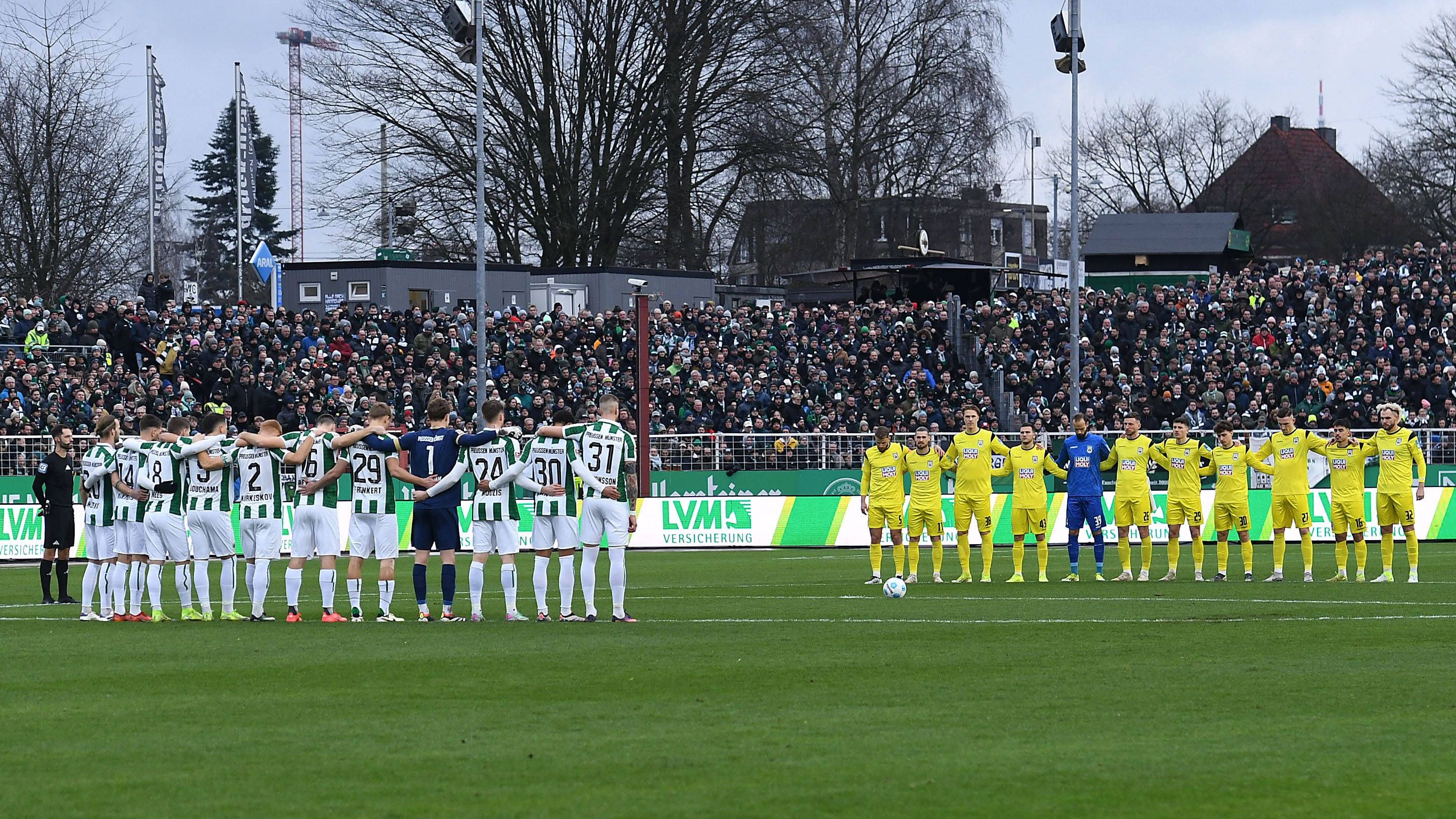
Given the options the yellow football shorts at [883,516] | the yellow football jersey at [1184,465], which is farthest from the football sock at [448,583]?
the yellow football jersey at [1184,465]

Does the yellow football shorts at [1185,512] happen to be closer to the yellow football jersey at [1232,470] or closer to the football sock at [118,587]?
the yellow football jersey at [1232,470]

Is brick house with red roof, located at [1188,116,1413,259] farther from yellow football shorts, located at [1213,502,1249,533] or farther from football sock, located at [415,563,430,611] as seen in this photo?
football sock, located at [415,563,430,611]

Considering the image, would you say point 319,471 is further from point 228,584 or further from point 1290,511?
point 1290,511

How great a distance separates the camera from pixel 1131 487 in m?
23.1

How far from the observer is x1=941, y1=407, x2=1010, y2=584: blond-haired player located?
73.9 ft

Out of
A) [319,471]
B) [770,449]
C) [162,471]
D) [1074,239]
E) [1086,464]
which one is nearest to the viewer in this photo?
[319,471]

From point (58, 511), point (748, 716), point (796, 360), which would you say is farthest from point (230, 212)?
point (748, 716)

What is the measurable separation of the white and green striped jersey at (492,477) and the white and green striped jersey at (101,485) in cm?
389

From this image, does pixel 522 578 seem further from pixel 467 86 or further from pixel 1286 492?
pixel 467 86

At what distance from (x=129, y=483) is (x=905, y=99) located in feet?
156

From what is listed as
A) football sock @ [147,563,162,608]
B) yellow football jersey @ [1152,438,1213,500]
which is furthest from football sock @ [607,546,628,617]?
yellow football jersey @ [1152,438,1213,500]

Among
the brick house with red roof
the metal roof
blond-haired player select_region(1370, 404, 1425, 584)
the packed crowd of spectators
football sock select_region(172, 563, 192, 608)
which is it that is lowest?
football sock select_region(172, 563, 192, 608)

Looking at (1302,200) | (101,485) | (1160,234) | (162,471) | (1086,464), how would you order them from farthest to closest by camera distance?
(1302,200) → (1160,234) → (1086,464) → (101,485) → (162,471)

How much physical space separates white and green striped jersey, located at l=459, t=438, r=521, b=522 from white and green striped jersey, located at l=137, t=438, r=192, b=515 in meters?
3.03
